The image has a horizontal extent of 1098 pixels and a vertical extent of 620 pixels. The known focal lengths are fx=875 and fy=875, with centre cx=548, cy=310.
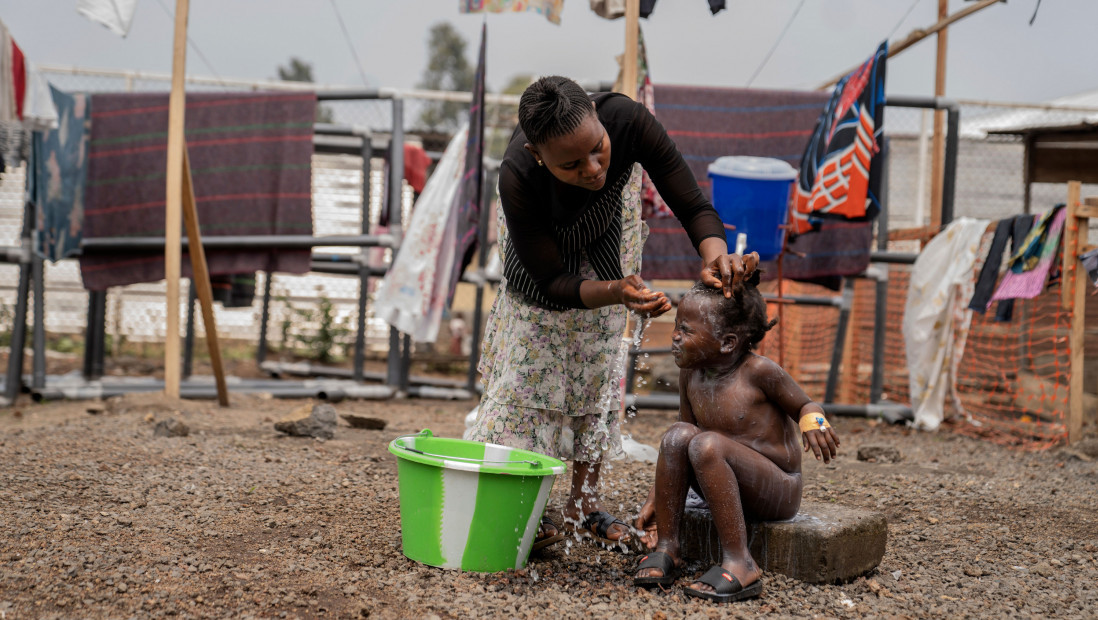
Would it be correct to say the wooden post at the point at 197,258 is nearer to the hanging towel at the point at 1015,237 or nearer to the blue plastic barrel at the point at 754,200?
the blue plastic barrel at the point at 754,200

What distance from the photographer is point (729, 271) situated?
90.0 inches

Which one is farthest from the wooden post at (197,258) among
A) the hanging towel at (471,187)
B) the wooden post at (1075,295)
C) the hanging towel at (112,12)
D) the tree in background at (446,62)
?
the tree in background at (446,62)

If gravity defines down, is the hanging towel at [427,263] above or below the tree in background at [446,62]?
below

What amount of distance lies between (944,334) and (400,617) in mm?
4717

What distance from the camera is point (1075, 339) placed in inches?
192

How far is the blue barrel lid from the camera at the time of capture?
5.05 metres

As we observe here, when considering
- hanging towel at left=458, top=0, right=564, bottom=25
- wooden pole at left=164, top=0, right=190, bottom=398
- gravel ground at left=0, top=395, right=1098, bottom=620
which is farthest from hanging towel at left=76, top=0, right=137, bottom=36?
gravel ground at left=0, top=395, right=1098, bottom=620

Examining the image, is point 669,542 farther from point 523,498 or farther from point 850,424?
point 850,424

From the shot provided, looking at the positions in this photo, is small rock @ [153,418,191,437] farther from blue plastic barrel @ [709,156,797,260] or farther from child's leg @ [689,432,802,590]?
blue plastic barrel @ [709,156,797,260]

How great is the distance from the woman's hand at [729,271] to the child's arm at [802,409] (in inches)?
10.8

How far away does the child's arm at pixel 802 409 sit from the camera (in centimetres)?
223

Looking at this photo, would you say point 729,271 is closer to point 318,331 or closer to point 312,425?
point 312,425

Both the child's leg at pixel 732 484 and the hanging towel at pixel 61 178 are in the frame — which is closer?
the child's leg at pixel 732 484

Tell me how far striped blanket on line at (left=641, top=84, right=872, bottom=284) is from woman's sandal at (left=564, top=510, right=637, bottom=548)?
313 centimetres
